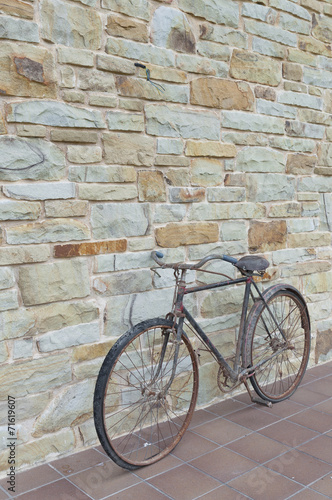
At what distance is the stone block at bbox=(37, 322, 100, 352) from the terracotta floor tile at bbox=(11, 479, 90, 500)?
615 mm

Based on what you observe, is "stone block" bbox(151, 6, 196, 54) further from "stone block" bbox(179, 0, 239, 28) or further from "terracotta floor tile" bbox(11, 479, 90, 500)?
"terracotta floor tile" bbox(11, 479, 90, 500)

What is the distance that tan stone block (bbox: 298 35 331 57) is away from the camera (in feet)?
11.8

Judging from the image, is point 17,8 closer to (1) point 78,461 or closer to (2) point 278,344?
(1) point 78,461

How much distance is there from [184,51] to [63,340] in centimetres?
174

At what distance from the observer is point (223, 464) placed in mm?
2490

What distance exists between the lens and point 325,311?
3.96 m

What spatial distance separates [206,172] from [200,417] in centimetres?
147

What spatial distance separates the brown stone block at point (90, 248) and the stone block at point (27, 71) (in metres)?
0.72

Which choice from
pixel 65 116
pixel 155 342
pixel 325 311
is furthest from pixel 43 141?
pixel 325 311

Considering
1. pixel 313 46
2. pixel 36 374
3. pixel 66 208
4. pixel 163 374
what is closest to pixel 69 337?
pixel 36 374

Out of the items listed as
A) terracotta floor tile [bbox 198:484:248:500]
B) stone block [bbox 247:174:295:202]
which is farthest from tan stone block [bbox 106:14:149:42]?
terracotta floor tile [bbox 198:484:248:500]

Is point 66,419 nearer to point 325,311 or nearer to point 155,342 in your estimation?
point 155,342

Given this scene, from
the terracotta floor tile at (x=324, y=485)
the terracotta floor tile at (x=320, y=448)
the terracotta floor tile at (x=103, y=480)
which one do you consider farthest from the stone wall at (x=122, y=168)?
the terracotta floor tile at (x=324, y=485)

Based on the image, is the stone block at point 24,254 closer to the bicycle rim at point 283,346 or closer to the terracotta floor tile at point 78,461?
the terracotta floor tile at point 78,461
